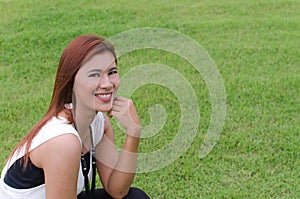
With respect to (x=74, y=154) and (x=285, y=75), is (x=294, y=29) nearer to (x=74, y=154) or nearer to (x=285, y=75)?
(x=285, y=75)

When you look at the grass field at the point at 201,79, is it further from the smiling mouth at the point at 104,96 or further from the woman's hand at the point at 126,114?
the smiling mouth at the point at 104,96

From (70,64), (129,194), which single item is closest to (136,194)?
(129,194)

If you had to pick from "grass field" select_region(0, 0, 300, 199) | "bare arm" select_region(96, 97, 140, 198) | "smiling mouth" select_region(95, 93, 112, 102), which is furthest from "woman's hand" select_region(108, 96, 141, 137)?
"grass field" select_region(0, 0, 300, 199)

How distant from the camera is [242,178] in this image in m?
3.05

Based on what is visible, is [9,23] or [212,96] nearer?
[212,96]

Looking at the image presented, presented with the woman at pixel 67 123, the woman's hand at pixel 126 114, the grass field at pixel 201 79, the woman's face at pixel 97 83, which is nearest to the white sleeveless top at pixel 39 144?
the woman at pixel 67 123

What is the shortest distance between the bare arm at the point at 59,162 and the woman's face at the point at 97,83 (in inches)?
6.3

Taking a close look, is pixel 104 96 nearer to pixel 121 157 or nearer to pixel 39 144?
pixel 39 144

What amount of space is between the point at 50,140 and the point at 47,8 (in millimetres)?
3971

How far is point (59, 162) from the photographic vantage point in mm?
1847

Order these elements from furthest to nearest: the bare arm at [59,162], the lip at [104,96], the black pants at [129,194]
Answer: the black pants at [129,194] < the lip at [104,96] < the bare arm at [59,162]

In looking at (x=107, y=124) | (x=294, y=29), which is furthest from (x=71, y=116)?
(x=294, y=29)

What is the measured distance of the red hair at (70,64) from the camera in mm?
1889

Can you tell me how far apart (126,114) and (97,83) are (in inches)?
9.3
